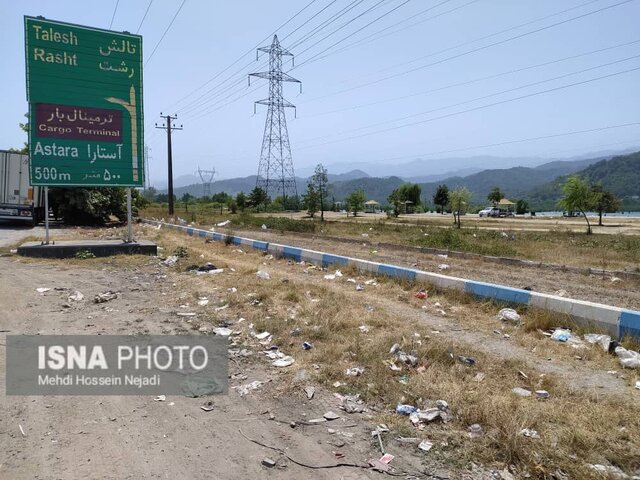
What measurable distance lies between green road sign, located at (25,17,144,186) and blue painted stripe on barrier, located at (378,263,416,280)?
28.2 ft

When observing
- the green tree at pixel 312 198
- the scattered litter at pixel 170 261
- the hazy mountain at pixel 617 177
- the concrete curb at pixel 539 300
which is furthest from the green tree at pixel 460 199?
the hazy mountain at pixel 617 177

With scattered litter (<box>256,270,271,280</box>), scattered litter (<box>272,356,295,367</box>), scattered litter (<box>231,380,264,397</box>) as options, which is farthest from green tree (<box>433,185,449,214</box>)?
scattered litter (<box>231,380,264,397</box>)

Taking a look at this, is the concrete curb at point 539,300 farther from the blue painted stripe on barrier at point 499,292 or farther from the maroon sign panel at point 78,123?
the maroon sign panel at point 78,123

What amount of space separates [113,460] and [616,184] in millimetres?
153656

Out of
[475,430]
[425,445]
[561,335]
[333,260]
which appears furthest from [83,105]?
[475,430]

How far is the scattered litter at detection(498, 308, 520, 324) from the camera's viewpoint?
618 cm

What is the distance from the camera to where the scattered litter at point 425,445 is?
3.12 meters

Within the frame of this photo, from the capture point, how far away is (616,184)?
129875 millimetres

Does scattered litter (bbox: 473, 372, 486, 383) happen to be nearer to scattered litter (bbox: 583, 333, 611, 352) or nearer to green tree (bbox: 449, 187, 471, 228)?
scattered litter (bbox: 583, 333, 611, 352)

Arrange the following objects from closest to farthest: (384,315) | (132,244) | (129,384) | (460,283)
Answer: (129,384) → (384,315) → (460,283) → (132,244)

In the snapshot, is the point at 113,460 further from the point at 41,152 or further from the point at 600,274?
the point at 41,152

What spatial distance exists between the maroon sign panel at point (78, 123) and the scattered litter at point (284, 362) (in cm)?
1103

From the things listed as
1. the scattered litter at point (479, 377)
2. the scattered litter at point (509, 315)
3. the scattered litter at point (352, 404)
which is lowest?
the scattered litter at point (352, 404)

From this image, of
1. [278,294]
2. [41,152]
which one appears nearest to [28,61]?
[41,152]
